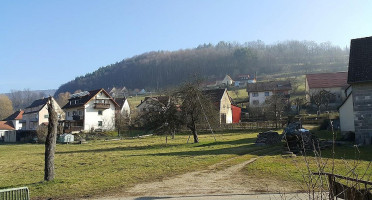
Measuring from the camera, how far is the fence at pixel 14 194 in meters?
10.5

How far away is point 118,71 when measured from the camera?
6821 inches

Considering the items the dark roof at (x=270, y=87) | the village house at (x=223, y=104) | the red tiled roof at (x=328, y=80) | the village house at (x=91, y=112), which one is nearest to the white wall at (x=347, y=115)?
the village house at (x=223, y=104)

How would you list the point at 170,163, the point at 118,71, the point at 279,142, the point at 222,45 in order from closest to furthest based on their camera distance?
the point at 170,163 → the point at 279,142 → the point at 118,71 → the point at 222,45

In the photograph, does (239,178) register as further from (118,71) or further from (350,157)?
(118,71)

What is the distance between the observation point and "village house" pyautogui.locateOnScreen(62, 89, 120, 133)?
6225 cm

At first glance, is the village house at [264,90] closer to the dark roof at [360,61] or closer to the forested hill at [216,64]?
the dark roof at [360,61]

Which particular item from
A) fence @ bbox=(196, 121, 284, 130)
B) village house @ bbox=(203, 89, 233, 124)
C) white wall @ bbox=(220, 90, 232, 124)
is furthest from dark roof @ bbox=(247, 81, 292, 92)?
fence @ bbox=(196, 121, 284, 130)

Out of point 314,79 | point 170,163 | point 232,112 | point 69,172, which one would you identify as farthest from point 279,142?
point 314,79

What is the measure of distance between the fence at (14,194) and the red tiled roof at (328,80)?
205 feet

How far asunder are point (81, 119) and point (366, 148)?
52.7 m

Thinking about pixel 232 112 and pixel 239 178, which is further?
pixel 232 112

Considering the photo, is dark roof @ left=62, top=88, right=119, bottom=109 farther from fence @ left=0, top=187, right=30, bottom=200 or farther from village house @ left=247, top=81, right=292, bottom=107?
fence @ left=0, top=187, right=30, bottom=200

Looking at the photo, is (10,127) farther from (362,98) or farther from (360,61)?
(362,98)

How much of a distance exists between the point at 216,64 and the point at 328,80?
273ft
